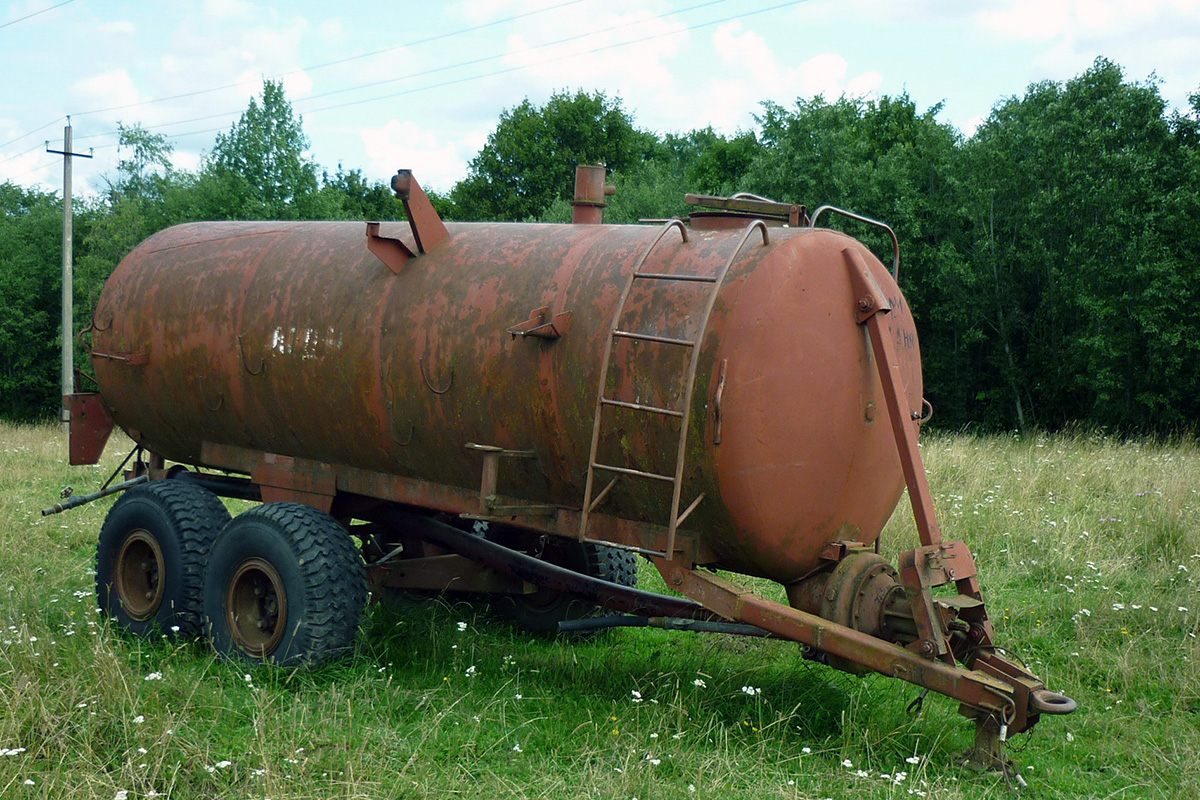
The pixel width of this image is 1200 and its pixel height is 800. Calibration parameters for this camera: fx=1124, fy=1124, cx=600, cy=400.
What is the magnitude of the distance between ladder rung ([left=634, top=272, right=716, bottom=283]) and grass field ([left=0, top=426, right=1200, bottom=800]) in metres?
2.02

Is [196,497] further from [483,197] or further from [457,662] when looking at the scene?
[483,197]

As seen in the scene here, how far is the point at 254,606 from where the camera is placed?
6.33 metres

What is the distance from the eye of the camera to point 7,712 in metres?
4.79

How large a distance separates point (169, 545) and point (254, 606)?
2.67 feet

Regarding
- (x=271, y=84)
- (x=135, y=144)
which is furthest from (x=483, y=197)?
(x=135, y=144)

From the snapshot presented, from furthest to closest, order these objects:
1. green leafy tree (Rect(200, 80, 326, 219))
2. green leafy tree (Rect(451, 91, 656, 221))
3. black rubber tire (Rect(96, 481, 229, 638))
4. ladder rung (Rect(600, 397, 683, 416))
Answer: green leafy tree (Rect(451, 91, 656, 221)), green leafy tree (Rect(200, 80, 326, 219)), black rubber tire (Rect(96, 481, 229, 638)), ladder rung (Rect(600, 397, 683, 416))

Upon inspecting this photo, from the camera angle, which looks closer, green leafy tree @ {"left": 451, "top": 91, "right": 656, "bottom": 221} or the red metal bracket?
the red metal bracket

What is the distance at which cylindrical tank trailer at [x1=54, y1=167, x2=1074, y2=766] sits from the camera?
5074mm

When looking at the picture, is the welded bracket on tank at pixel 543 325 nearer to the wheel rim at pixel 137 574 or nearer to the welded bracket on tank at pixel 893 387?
the welded bracket on tank at pixel 893 387

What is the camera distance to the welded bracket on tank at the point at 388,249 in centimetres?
625

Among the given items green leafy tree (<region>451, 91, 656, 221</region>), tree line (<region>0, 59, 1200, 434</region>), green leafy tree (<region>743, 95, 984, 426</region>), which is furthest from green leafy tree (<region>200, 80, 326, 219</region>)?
green leafy tree (<region>743, 95, 984, 426</region>)

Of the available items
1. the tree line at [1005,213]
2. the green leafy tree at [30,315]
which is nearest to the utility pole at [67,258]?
the tree line at [1005,213]

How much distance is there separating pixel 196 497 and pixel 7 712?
7.49ft

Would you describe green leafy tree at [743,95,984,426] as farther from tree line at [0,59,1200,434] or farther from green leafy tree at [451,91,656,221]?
green leafy tree at [451,91,656,221]
